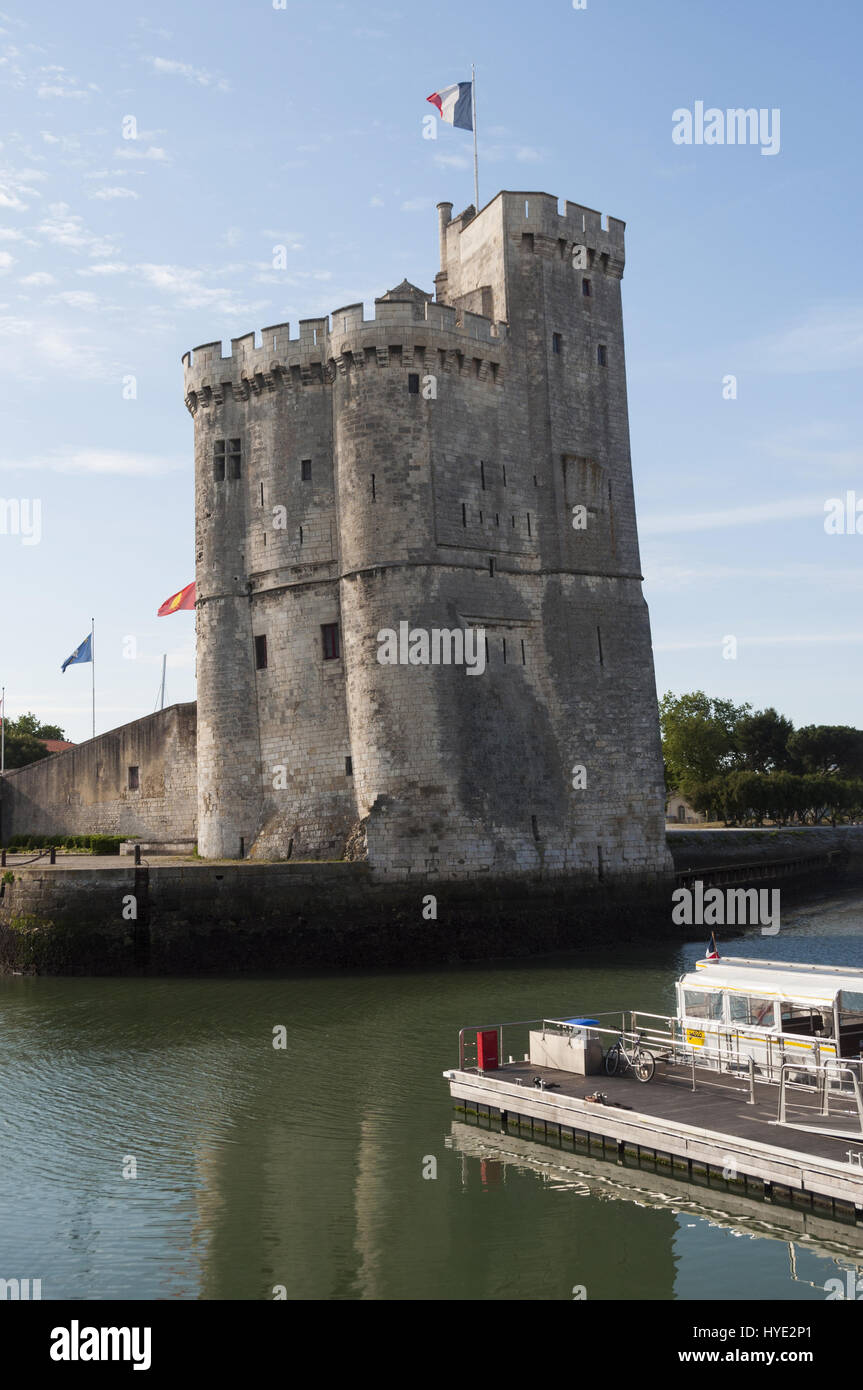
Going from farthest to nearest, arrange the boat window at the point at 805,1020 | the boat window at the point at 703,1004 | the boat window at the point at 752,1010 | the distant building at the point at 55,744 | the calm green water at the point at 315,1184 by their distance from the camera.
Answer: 1. the distant building at the point at 55,744
2. the boat window at the point at 703,1004
3. the boat window at the point at 752,1010
4. the boat window at the point at 805,1020
5. the calm green water at the point at 315,1184

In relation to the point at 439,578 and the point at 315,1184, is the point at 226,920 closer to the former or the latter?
the point at 439,578

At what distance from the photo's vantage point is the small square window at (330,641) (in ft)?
120

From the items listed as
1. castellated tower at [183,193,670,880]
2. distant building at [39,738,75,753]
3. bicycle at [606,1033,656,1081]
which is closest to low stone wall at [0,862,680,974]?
castellated tower at [183,193,670,880]

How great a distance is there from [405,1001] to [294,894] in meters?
6.01

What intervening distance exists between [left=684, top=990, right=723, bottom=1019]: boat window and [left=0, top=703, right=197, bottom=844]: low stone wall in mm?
26930

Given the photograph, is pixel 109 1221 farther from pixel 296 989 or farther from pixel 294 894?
pixel 294 894

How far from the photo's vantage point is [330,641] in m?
36.8

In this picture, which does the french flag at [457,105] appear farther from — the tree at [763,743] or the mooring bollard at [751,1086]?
the tree at [763,743]

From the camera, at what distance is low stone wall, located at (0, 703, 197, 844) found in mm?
43219

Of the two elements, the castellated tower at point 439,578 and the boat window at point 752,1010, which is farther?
the castellated tower at point 439,578

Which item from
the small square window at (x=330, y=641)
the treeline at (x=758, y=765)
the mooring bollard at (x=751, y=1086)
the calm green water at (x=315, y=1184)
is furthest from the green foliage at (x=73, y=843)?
the treeline at (x=758, y=765)

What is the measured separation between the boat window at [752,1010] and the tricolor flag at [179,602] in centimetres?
2994

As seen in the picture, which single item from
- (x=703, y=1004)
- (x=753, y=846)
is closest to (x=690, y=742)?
(x=753, y=846)

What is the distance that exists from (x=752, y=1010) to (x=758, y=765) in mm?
85137
